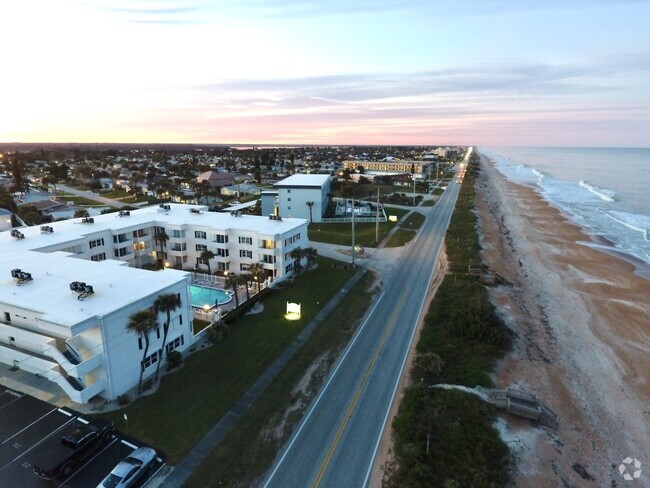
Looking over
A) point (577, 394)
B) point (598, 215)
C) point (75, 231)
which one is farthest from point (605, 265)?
point (75, 231)

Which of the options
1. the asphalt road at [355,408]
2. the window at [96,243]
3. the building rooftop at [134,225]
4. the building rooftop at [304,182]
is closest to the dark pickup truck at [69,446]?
the asphalt road at [355,408]

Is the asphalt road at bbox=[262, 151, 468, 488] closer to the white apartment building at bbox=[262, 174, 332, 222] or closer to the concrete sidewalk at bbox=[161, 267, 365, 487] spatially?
the concrete sidewalk at bbox=[161, 267, 365, 487]

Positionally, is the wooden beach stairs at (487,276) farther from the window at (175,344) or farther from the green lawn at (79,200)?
the green lawn at (79,200)

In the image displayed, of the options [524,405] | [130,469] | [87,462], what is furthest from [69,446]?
[524,405]

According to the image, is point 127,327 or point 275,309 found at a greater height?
point 127,327

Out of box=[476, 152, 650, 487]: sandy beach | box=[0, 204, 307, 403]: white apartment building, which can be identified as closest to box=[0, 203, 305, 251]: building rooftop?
box=[0, 204, 307, 403]: white apartment building

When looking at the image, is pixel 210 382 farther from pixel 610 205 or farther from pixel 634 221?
pixel 610 205

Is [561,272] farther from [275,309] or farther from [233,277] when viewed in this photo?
[233,277]

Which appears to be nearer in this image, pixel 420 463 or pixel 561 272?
pixel 420 463
